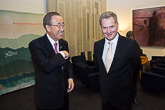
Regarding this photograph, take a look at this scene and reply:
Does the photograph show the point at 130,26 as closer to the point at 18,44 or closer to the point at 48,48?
the point at 18,44

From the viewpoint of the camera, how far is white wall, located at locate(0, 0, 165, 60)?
4359 mm

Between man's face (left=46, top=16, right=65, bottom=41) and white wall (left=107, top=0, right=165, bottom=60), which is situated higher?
white wall (left=107, top=0, right=165, bottom=60)

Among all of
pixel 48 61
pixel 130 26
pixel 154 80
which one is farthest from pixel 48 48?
pixel 130 26

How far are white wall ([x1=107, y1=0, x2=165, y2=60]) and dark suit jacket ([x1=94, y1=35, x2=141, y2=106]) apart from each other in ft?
18.4

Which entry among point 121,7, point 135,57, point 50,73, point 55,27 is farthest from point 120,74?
point 121,7

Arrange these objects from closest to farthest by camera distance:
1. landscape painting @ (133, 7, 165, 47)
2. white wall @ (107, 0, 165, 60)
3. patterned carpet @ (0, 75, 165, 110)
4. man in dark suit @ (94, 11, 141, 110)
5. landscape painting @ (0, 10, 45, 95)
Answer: man in dark suit @ (94, 11, 141, 110), patterned carpet @ (0, 75, 165, 110), landscape painting @ (0, 10, 45, 95), landscape painting @ (133, 7, 165, 47), white wall @ (107, 0, 165, 60)

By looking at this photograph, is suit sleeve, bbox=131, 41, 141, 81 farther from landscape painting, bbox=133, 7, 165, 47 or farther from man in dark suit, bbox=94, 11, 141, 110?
landscape painting, bbox=133, 7, 165, 47

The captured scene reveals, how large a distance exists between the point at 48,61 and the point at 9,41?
336 centimetres

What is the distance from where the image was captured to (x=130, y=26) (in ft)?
23.9

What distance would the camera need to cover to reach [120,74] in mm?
1720

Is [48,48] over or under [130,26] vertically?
under

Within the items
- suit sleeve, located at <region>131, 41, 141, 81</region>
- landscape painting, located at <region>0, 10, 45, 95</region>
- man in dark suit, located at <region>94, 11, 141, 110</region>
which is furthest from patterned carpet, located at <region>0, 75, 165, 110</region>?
suit sleeve, located at <region>131, 41, 141, 81</region>

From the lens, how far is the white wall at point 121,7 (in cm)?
436

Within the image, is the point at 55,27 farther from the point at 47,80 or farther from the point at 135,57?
the point at 135,57
